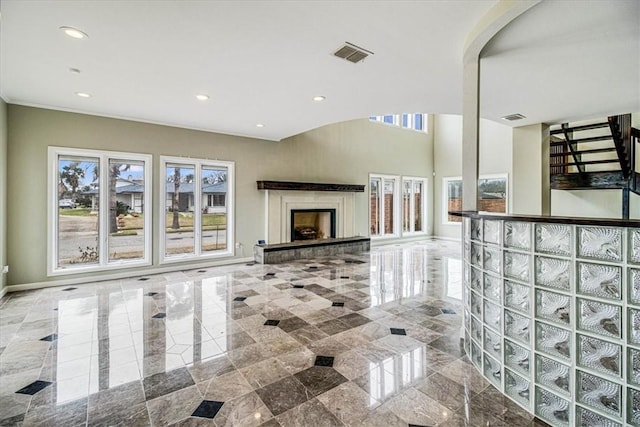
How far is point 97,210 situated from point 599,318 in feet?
21.0

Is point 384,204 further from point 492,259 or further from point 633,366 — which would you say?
point 633,366

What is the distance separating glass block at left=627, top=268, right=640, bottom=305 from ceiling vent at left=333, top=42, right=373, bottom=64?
261 cm

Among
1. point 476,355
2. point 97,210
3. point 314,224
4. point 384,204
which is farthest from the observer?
point 384,204

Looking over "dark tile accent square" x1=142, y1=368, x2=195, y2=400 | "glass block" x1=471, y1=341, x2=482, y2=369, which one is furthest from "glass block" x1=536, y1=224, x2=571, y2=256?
"dark tile accent square" x1=142, y1=368, x2=195, y2=400

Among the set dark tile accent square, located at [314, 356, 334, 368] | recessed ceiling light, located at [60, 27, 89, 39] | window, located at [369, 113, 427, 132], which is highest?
window, located at [369, 113, 427, 132]

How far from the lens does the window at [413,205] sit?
388 inches

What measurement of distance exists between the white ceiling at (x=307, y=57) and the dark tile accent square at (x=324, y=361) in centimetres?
283

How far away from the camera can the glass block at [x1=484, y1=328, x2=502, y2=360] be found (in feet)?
7.06

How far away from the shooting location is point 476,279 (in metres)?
2.44

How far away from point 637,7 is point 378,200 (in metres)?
7.12

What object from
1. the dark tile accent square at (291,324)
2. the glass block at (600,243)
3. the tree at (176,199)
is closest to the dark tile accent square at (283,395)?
the dark tile accent square at (291,324)

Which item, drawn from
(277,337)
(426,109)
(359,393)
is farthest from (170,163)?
(359,393)

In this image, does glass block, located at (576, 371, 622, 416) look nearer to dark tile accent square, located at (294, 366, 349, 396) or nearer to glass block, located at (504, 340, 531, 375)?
glass block, located at (504, 340, 531, 375)

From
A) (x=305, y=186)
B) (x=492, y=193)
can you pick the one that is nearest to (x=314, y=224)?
(x=305, y=186)
